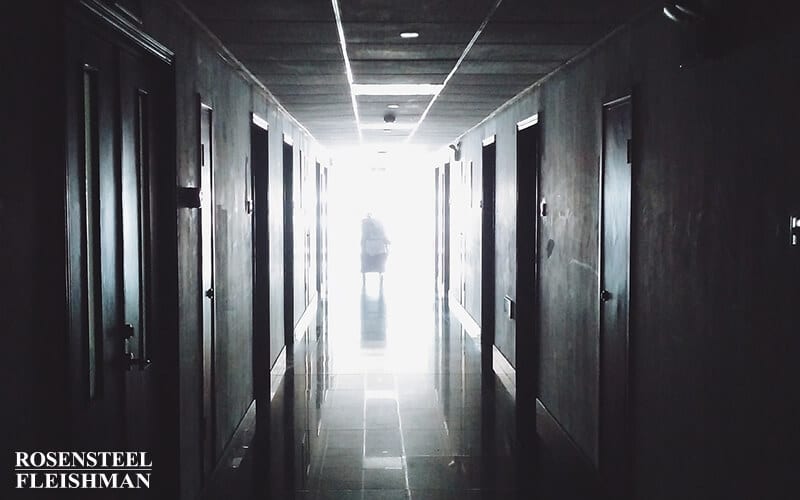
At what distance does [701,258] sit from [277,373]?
4.98 metres

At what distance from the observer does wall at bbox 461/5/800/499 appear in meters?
2.58

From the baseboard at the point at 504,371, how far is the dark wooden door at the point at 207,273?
9.51ft

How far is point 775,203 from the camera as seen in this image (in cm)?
260

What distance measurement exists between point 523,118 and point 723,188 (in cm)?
398

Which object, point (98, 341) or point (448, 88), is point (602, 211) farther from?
point (98, 341)

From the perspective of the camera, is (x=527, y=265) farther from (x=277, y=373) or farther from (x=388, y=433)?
(x=277, y=373)

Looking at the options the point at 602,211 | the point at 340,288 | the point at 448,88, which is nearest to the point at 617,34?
the point at 602,211

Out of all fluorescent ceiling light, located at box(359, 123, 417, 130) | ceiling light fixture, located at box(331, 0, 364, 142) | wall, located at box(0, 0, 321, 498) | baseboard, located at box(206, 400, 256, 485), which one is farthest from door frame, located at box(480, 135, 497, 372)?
baseboard, located at box(206, 400, 256, 485)

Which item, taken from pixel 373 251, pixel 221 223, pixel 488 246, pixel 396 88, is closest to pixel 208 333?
pixel 221 223

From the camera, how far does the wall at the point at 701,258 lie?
8.48 feet

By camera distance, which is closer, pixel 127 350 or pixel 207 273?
pixel 127 350

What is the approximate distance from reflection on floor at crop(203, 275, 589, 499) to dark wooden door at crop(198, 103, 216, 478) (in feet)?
1.03

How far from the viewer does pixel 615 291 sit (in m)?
4.35

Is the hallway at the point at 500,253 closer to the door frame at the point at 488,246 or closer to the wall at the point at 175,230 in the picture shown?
the wall at the point at 175,230
